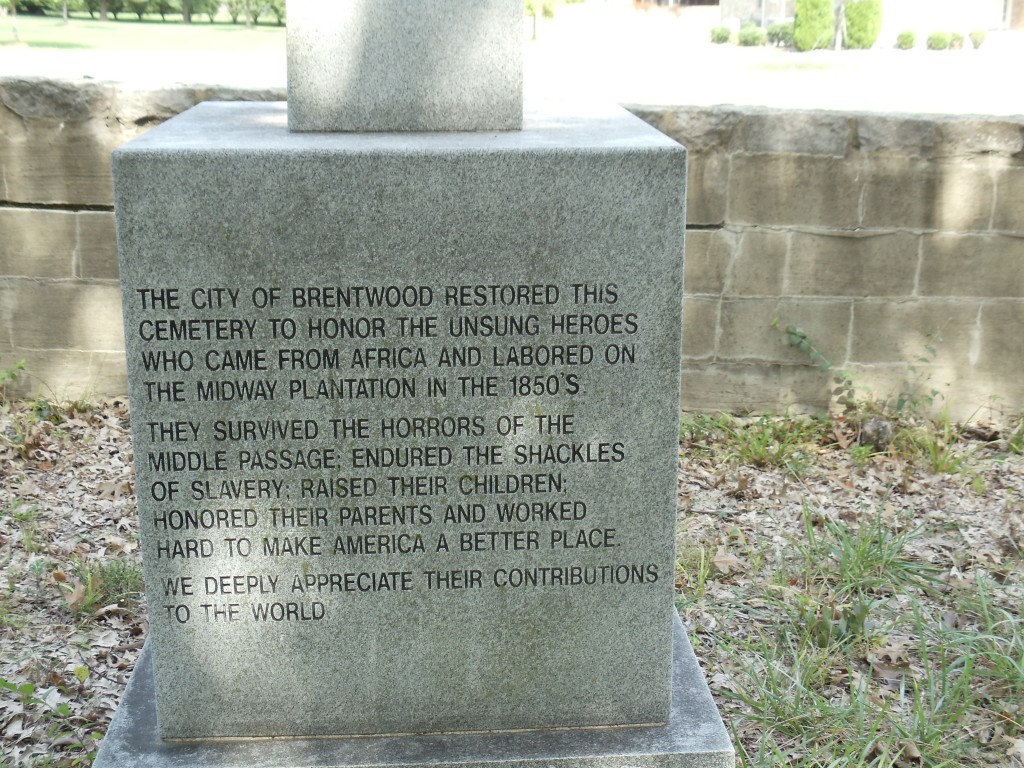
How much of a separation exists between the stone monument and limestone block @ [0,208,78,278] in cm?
309

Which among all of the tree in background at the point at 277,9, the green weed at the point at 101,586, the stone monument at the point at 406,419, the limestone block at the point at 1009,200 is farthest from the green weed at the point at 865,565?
the tree in background at the point at 277,9

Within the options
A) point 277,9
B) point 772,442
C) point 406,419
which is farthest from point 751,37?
point 406,419

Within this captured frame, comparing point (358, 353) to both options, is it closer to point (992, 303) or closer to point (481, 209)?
point (481, 209)

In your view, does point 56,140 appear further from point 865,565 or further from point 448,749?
→ point 865,565

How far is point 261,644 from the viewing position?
8.51 ft

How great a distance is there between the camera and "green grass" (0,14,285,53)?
1393 inches

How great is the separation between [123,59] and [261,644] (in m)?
30.6

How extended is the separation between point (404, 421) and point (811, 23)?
44.9 meters

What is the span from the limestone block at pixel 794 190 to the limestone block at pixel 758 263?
7 centimetres

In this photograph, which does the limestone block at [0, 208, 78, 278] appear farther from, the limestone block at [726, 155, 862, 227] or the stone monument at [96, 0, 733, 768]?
the limestone block at [726, 155, 862, 227]

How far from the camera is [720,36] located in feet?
153

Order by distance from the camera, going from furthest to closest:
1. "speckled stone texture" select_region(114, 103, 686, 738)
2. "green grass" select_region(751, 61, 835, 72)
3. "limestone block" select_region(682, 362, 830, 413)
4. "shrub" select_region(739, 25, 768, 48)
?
"shrub" select_region(739, 25, 768, 48) → "green grass" select_region(751, 61, 835, 72) → "limestone block" select_region(682, 362, 830, 413) → "speckled stone texture" select_region(114, 103, 686, 738)

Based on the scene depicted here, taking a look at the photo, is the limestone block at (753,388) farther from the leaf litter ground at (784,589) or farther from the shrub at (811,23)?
the shrub at (811,23)

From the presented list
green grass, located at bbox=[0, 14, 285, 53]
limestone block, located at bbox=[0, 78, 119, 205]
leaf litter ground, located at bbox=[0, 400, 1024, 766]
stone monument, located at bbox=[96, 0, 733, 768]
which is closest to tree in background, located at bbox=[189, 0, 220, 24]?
green grass, located at bbox=[0, 14, 285, 53]
